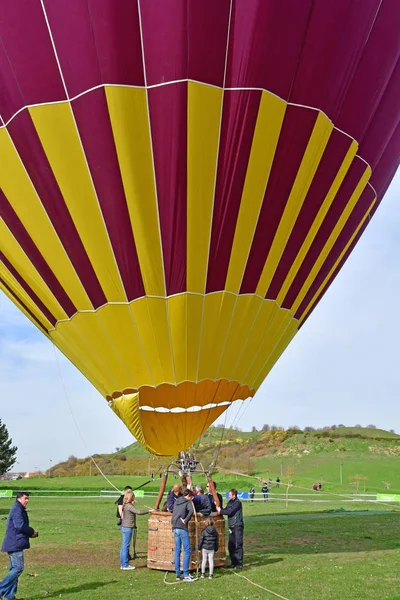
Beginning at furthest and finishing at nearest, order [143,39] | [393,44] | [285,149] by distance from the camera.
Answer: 1. [393,44]
2. [285,149]
3. [143,39]

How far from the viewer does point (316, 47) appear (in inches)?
353

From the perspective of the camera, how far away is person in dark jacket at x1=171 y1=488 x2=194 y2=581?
942 centimetres

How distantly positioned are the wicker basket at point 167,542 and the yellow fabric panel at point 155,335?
7.52ft

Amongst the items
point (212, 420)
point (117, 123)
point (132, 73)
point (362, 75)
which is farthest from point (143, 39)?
point (212, 420)

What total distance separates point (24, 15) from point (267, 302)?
562cm

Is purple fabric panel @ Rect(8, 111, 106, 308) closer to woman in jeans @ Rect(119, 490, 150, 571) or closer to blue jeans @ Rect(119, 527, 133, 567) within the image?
woman in jeans @ Rect(119, 490, 150, 571)

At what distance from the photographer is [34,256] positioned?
10211 mm

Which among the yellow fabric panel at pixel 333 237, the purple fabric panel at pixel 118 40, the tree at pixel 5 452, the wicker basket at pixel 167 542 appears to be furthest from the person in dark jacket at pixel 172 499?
the tree at pixel 5 452

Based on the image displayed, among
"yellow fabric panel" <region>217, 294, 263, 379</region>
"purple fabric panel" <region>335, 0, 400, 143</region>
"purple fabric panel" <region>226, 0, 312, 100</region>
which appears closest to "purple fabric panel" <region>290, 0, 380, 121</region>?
"purple fabric panel" <region>226, 0, 312, 100</region>

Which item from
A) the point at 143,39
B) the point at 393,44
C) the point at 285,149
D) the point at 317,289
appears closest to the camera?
the point at 143,39

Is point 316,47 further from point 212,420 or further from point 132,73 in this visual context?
point 212,420

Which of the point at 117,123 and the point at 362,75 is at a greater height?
the point at 362,75

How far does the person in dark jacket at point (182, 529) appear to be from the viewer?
9422 mm

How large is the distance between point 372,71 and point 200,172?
11.1 ft
